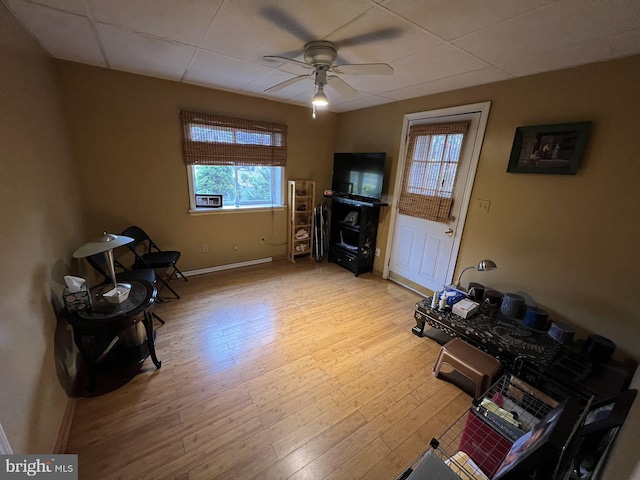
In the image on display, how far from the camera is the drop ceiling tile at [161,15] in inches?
54.7

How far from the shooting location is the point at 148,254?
2.95m

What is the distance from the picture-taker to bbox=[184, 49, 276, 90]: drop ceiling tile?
2.14 metres

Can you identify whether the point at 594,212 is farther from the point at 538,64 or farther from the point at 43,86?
the point at 43,86

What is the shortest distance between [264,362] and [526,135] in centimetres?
292

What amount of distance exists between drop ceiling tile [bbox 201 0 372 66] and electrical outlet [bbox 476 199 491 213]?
2.01m

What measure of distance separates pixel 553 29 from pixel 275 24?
5.20 feet

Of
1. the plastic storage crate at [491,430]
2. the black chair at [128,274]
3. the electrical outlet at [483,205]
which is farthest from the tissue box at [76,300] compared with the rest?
the electrical outlet at [483,205]

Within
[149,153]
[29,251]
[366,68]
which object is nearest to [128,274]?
[29,251]

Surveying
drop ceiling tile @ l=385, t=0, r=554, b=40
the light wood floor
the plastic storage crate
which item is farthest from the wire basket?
drop ceiling tile @ l=385, t=0, r=554, b=40

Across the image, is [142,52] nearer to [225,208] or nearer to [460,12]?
[225,208]

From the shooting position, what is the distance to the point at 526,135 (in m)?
2.18

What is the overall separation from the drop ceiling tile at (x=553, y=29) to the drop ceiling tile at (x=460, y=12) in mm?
75

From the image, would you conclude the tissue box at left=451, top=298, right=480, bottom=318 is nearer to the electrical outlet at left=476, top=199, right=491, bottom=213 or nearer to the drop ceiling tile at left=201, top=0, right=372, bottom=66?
the electrical outlet at left=476, top=199, right=491, bottom=213

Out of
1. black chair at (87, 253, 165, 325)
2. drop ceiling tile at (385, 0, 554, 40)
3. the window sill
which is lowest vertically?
black chair at (87, 253, 165, 325)
